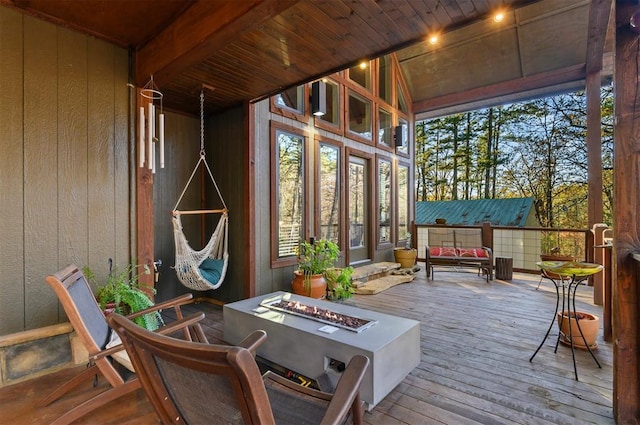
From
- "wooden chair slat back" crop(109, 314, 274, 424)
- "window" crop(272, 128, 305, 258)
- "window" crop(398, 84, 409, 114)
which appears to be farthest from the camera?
"window" crop(398, 84, 409, 114)

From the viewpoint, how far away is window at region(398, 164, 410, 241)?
710cm

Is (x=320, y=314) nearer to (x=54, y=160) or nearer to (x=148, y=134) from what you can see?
(x=148, y=134)

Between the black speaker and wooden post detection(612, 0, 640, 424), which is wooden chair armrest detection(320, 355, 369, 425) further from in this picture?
the black speaker

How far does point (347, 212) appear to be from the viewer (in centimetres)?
552

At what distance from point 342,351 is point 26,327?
7.82ft

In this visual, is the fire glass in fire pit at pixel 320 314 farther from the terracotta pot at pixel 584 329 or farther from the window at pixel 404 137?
the window at pixel 404 137

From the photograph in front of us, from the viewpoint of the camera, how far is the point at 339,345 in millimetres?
1941

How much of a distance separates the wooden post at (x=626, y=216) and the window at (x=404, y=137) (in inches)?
202

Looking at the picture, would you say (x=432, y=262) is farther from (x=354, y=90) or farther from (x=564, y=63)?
(x=564, y=63)

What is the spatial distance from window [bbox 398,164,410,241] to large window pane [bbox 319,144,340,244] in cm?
223

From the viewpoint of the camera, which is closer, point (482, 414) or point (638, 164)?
point (638, 164)

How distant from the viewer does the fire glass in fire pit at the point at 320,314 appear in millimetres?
2211

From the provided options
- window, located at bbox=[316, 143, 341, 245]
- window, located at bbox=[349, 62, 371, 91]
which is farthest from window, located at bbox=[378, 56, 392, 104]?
window, located at bbox=[316, 143, 341, 245]

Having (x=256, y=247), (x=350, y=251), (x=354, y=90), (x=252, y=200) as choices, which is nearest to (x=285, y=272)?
(x=256, y=247)
